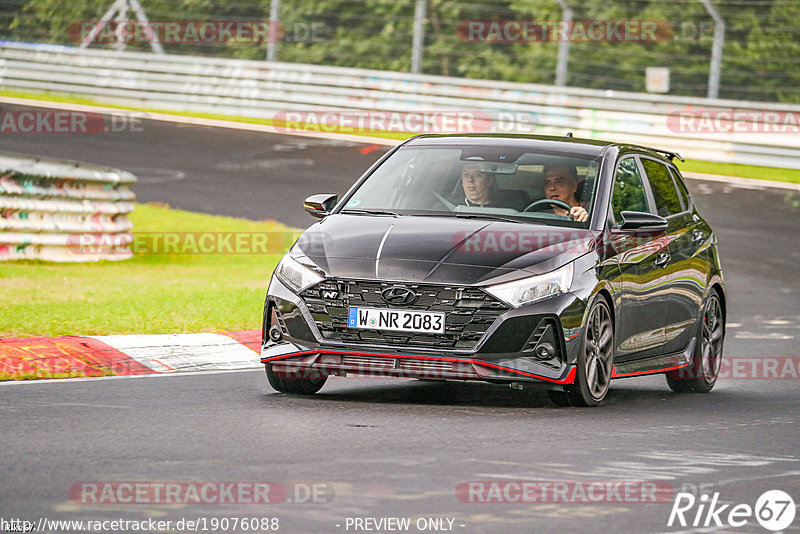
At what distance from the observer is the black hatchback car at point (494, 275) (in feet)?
28.7

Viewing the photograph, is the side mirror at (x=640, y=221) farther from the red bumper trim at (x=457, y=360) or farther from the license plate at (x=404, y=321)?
the license plate at (x=404, y=321)

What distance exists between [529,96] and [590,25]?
459 inches

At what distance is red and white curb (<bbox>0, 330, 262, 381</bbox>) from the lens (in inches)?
401

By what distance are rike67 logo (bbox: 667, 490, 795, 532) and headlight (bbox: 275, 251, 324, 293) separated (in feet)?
9.86

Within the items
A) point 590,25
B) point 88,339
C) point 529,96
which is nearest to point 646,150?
point 88,339

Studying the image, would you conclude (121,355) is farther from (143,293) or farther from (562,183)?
(143,293)

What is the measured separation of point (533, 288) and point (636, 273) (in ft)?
4.41

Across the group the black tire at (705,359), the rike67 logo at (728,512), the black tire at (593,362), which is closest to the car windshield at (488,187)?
the black tire at (593,362)

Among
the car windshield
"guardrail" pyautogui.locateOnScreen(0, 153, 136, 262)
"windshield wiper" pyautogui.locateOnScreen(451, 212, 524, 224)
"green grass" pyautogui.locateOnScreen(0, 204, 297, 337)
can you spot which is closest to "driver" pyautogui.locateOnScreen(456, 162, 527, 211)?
the car windshield

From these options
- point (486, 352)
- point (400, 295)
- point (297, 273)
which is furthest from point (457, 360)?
point (297, 273)

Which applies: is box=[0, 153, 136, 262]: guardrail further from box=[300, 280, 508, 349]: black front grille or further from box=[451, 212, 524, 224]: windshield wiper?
box=[300, 280, 508, 349]: black front grille

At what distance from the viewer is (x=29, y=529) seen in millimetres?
5609

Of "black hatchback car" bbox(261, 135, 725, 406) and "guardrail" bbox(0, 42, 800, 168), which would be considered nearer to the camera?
"black hatchback car" bbox(261, 135, 725, 406)

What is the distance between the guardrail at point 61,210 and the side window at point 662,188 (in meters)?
7.93
